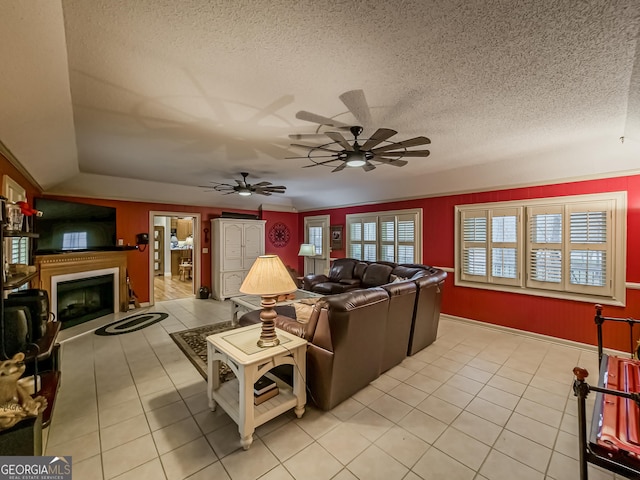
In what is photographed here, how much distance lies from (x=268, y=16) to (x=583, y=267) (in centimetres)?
471

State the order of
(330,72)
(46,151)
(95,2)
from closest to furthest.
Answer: (95,2) < (330,72) < (46,151)

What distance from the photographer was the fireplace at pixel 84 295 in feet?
13.4

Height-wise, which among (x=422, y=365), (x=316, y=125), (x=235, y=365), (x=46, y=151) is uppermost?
(x=316, y=125)

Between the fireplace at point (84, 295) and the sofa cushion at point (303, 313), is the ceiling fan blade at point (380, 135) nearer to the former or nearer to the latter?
the sofa cushion at point (303, 313)

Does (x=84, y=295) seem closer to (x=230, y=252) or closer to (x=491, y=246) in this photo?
(x=230, y=252)

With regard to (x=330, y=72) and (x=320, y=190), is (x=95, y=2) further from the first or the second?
(x=320, y=190)

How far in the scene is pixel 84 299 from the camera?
15.2 ft

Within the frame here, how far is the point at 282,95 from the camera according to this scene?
2.13 metres

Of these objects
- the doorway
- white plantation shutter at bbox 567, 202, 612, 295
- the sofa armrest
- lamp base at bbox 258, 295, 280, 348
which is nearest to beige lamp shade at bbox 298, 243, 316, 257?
the doorway

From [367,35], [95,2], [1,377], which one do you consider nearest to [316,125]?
[367,35]

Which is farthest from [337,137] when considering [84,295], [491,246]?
[84,295]

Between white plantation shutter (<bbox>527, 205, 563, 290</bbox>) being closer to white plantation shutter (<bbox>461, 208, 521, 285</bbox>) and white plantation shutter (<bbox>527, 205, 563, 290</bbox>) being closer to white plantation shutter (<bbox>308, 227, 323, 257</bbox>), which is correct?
white plantation shutter (<bbox>461, 208, 521, 285</bbox>)

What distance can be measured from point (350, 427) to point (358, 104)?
2.67 m

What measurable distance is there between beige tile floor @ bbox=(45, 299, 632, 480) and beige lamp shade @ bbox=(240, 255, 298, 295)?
1090 millimetres
